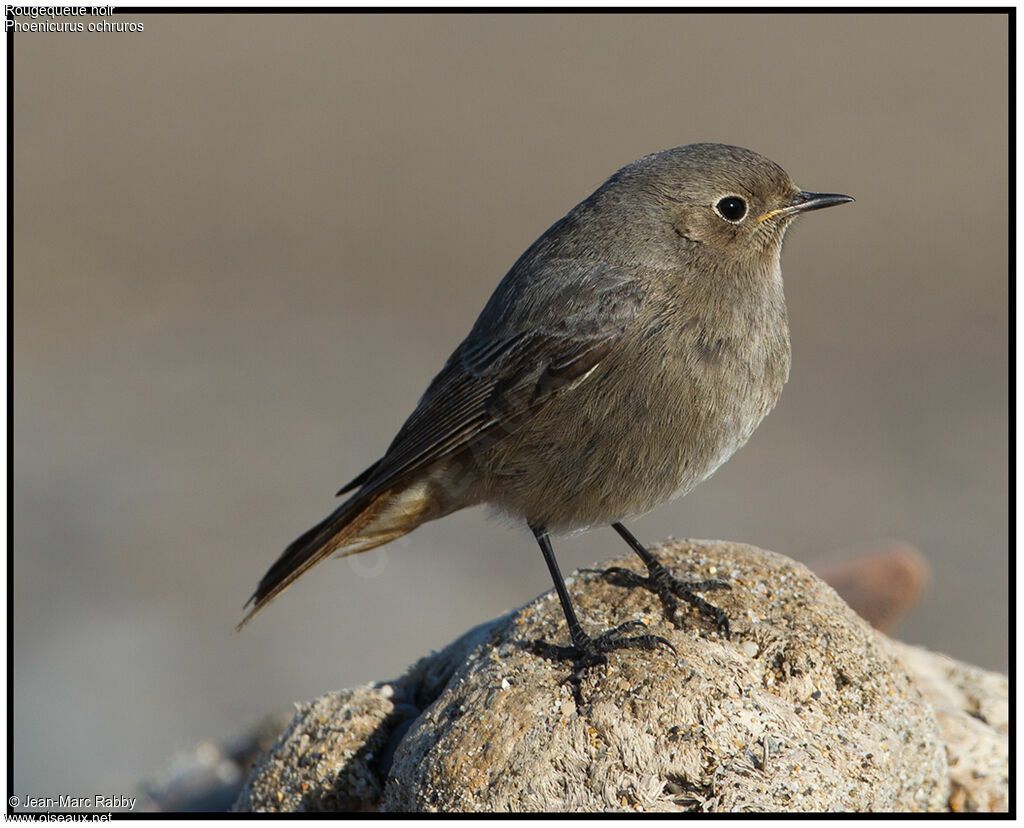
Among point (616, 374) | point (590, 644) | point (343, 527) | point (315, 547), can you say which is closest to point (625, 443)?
point (616, 374)

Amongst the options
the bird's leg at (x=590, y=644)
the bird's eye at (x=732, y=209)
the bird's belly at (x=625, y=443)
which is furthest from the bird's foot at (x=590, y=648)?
the bird's eye at (x=732, y=209)

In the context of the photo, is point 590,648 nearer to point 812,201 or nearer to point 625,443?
point 625,443

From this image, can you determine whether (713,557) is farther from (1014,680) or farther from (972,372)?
(972,372)

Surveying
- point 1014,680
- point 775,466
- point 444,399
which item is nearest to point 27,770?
point 444,399

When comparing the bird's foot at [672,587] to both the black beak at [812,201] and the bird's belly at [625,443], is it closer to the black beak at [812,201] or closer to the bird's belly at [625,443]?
the bird's belly at [625,443]

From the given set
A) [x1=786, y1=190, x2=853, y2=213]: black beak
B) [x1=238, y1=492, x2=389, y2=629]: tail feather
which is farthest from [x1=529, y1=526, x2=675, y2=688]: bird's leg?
[x1=786, y1=190, x2=853, y2=213]: black beak

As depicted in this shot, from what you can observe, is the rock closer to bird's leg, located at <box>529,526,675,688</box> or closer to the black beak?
bird's leg, located at <box>529,526,675,688</box>

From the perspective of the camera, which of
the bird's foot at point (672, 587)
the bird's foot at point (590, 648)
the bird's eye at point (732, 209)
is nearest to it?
the bird's foot at point (590, 648)

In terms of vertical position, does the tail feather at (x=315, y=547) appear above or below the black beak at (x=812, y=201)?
below
